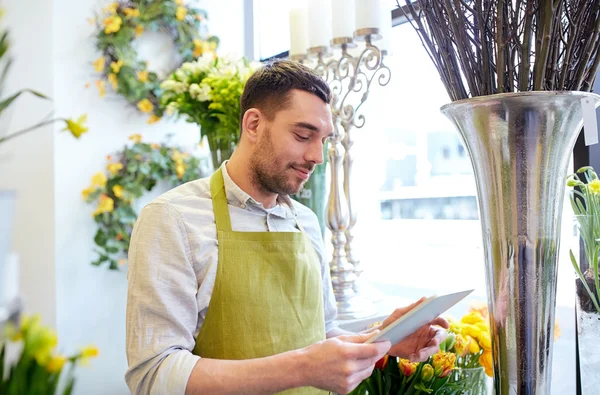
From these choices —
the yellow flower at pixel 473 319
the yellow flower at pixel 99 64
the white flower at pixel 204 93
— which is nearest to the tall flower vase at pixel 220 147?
the white flower at pixel 204 93

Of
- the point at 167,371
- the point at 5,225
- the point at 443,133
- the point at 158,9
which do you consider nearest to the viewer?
the point at 5,225

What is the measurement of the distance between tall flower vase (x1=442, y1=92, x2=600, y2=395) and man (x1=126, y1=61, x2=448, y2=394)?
211mm

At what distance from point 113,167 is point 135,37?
604 mm

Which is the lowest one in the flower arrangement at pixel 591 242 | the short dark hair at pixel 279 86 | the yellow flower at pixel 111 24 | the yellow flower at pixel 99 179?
the flower arrangement at pixel 591 242

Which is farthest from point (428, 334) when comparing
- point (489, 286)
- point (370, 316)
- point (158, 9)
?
point (158, 9)

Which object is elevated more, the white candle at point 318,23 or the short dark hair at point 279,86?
the white candle at point 318,23

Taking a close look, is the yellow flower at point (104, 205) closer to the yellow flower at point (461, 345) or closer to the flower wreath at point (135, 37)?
the flower wreath at point (135, 37)

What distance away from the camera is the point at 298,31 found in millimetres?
2002

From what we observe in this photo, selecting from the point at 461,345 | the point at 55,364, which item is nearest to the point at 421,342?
the point at 461,345

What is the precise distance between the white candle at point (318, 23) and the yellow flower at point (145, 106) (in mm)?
966

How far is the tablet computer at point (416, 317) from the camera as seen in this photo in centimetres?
88

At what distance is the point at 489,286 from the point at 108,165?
6.50 ft

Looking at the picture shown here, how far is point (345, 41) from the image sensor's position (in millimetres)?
1833

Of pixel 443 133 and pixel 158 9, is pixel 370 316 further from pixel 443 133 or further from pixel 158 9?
pixel 158 9
